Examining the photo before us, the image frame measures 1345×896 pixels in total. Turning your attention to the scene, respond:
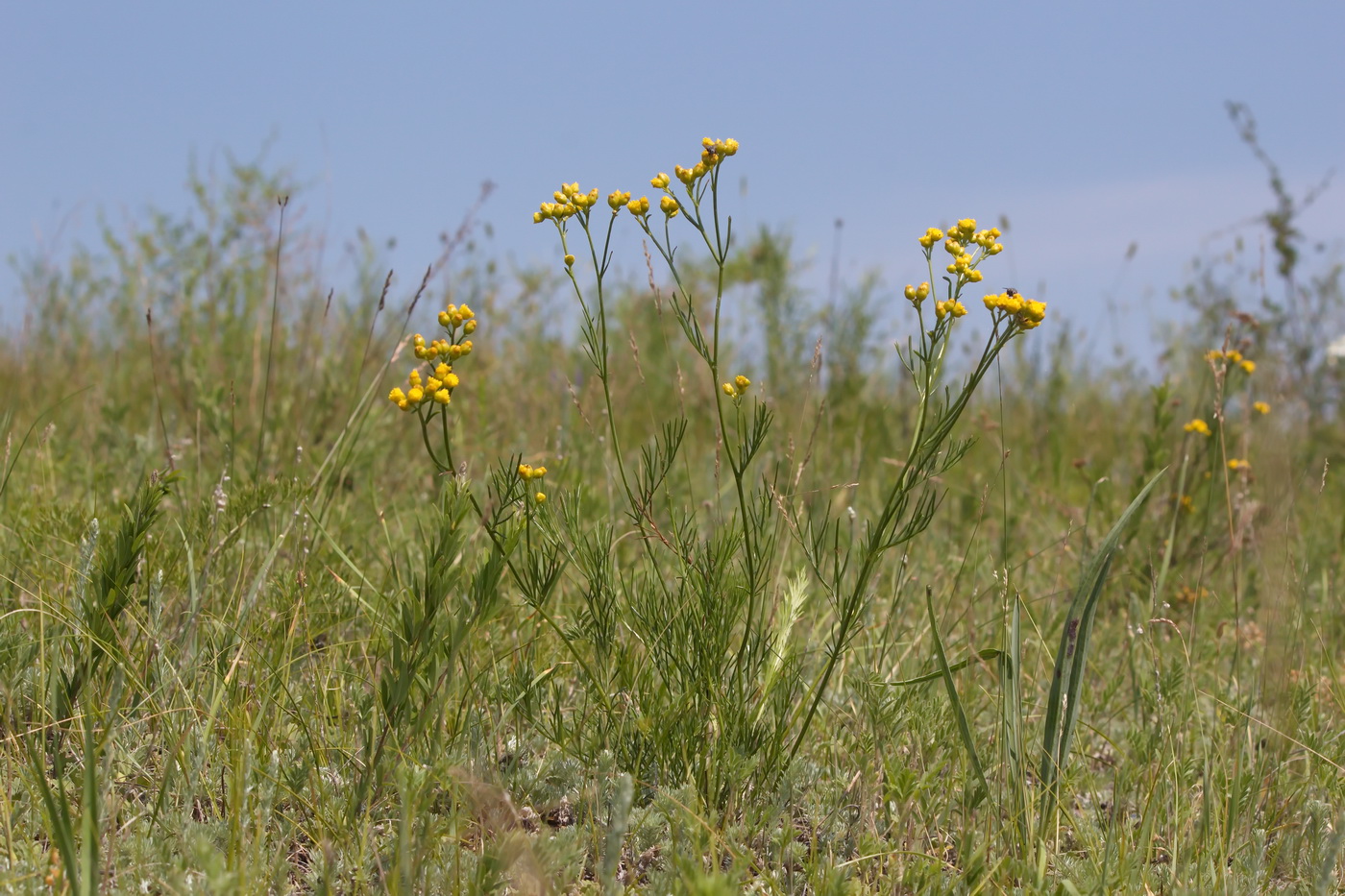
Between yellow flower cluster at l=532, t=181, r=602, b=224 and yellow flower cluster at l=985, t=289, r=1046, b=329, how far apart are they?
0.66 m

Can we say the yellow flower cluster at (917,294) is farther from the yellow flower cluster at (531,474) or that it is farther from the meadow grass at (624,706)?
the yellow flower cluster at (531,474)

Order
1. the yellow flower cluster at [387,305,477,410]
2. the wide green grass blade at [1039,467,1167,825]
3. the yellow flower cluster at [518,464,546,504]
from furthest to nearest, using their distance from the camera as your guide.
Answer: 1. the wide green grass blade at [1039,467,1167,825]
2. the yellow flower cluster at [518,464,546,504]
3. the yellow flower cluster at [387,305,477,410]

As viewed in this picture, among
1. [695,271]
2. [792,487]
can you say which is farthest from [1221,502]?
[695,271]

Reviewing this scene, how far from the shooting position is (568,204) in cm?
181

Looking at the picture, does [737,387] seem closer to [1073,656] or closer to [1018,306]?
[1018,306]

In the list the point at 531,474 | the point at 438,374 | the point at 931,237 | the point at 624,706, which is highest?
the point at 931,237

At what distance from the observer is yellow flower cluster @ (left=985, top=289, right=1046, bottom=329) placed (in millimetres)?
1567

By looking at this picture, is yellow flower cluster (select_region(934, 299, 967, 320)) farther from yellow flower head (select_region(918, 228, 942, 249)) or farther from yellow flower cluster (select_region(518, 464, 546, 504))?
yellow flower cluster (select_region(518, 464, 546, 504))

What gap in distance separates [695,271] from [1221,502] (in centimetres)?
486

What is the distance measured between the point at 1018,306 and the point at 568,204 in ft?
2.53

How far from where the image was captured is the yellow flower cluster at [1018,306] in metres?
1.57

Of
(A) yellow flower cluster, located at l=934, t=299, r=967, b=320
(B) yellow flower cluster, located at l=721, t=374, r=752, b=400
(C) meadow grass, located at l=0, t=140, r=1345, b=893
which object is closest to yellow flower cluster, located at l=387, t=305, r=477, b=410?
(C) meadow grass, located at l=0, t=140, r=1345, b=893

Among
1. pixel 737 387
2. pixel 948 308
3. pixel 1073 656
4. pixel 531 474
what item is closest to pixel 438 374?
pixel 531 474

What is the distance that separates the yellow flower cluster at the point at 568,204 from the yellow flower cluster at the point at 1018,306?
66 cm
